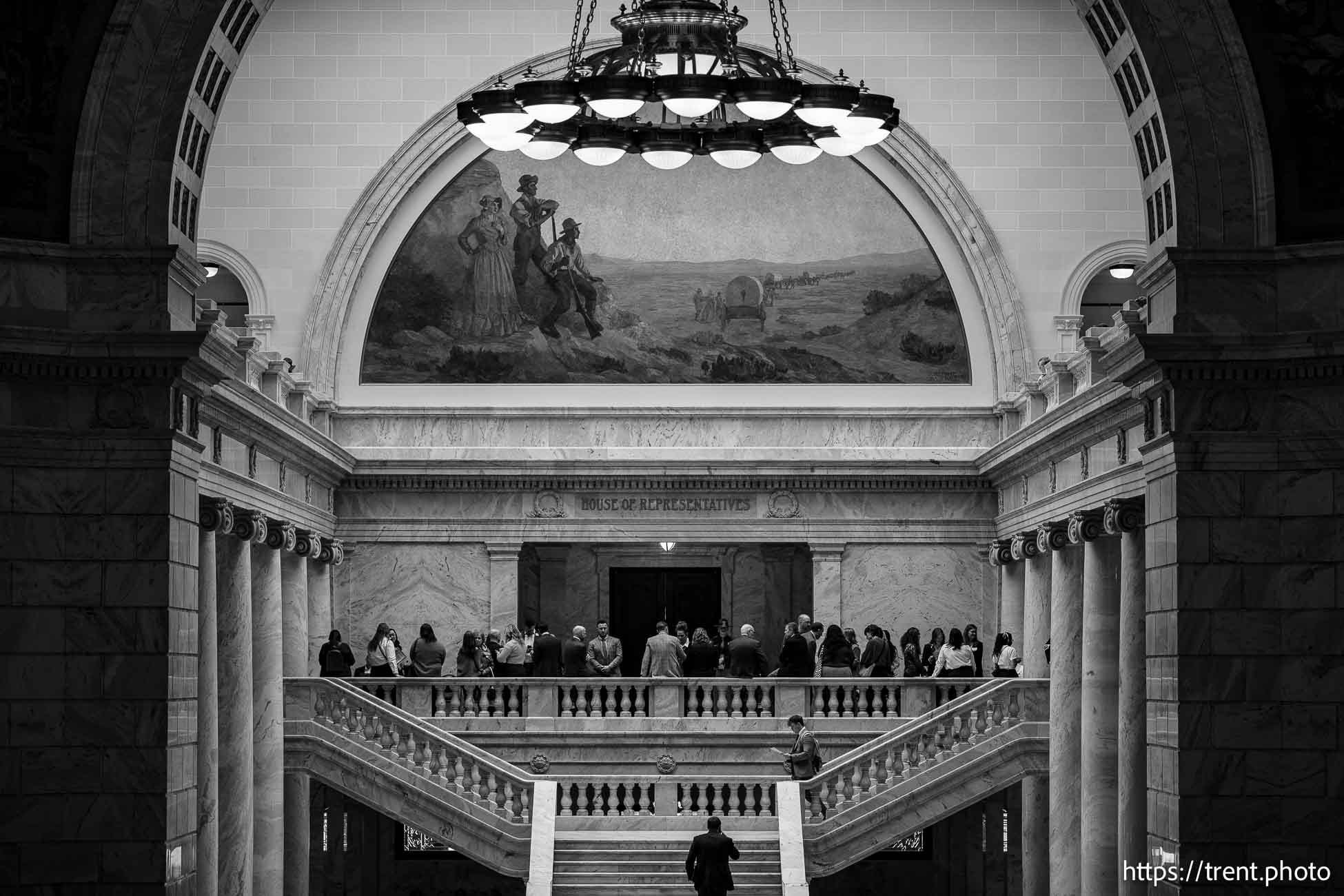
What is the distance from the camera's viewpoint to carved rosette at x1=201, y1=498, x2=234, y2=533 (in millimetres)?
21672

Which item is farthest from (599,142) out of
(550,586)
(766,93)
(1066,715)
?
(550,586)

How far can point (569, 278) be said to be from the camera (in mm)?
32438

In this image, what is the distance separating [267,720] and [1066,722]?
372 inches

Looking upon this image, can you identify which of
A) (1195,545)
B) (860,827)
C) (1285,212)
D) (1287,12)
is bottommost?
(860,827)

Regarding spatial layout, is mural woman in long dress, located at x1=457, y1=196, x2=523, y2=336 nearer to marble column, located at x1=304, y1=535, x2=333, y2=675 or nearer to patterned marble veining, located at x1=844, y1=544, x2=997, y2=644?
marble column, located at x1=304, y1=535, x2=333, y2=675

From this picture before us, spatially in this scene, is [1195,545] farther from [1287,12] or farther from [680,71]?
[680,71]

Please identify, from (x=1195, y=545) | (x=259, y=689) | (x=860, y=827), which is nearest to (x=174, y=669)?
(x=1195, y=545)

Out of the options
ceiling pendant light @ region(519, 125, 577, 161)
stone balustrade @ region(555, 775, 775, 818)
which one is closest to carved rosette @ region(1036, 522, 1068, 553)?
stone balustrade @ region(555, 775, 775, 818)

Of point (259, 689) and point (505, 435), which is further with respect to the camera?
point (505, 435)

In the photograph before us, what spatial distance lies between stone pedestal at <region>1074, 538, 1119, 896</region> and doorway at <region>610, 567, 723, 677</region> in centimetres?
1362

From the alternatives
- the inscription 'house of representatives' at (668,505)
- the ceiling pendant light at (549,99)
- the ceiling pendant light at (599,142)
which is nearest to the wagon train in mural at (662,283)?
the inscription 'house of representatives' at (668,505)

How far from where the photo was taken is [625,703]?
94.9 ft

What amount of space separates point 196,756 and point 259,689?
926 cm

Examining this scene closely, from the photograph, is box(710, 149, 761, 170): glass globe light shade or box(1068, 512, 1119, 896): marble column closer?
box(710, 149, 761, 170): glass globe light shade
